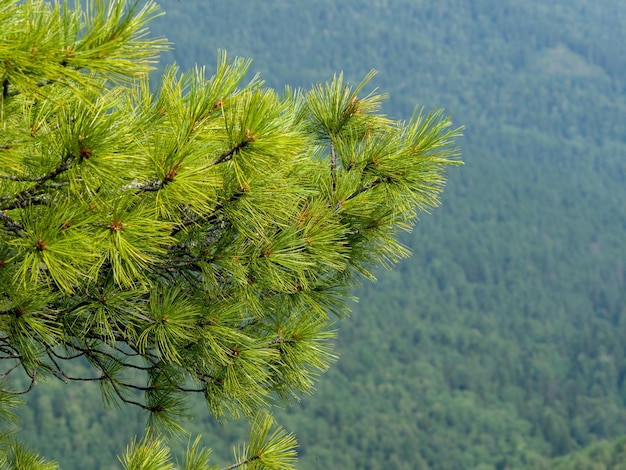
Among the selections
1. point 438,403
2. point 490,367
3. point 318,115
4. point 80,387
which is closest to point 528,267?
point 490,367

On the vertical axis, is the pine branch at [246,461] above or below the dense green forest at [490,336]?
below

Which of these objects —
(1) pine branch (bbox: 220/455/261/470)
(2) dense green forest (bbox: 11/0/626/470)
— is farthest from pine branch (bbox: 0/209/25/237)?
(2) dense green forest (bbox: 11/0/626/470)

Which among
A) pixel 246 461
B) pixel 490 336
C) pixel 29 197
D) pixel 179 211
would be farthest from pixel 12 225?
pixel 490 336

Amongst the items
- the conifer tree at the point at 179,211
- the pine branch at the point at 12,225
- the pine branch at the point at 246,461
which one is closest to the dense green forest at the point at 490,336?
the pine branch at the point at 246,461

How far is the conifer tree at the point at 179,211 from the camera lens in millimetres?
2443

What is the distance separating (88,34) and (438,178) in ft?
5.46

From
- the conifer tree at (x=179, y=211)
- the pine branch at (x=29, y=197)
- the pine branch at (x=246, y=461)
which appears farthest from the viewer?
the pine branch at (x=246, y=461)

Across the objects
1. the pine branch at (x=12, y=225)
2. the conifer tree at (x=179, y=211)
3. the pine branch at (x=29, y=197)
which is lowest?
the pine branch at (x=12, y=225)

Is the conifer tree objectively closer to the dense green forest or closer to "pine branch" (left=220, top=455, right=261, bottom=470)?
"pine branch" (left=220, top=455, right=261, bottom=470)

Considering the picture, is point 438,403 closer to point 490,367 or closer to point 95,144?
point 490,367

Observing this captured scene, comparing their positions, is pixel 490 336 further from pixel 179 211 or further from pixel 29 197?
pixel 29 197

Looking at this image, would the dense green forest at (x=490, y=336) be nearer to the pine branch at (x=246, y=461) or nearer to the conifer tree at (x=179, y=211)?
the pine branch at (x=246, y=461)

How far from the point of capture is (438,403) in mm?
92812

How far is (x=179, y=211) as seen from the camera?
3.10 m
